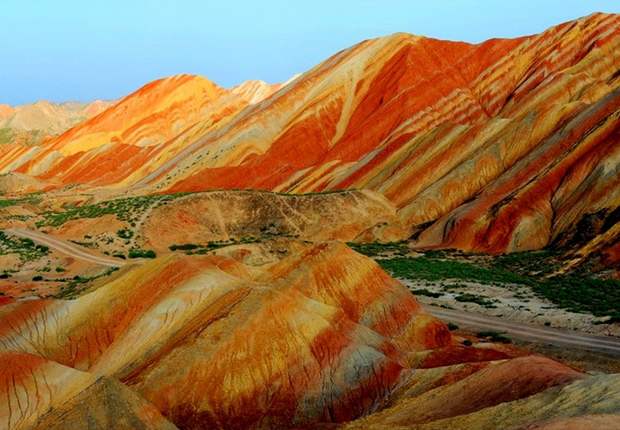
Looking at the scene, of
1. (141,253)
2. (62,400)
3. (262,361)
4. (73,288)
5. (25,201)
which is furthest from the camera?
(25,201)

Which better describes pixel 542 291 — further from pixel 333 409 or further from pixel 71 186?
pixel 71 186

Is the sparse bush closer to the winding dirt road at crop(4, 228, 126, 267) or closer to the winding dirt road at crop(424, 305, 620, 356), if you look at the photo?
the winding dirt road at crop(4, 228, 126, 267)

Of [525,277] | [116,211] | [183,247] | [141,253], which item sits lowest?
[525,277]

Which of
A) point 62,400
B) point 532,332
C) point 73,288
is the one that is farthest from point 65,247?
point 62,400

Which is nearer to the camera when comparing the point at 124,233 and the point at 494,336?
the point at 494,336

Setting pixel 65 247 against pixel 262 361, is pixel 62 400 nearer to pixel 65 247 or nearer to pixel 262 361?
pixel 262 361

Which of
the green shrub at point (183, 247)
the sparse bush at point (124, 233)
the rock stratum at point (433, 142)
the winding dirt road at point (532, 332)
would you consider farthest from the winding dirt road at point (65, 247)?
the rock stratum at point (433, 142)

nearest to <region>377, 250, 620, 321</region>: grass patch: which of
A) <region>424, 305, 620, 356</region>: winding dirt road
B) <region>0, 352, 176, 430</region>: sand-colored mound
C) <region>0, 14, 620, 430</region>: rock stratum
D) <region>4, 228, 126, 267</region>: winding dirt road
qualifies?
<region>424, 305, 620, 356</region>: winding dirt road

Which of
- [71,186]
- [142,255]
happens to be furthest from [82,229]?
[71,186]

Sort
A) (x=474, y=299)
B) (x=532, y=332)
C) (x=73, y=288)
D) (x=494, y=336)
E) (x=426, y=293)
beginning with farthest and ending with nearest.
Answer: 1. (x=426, y=293)
2. (x=474, y=299)
3. (x=73, y=288)
4. (x=532, y=332)
5. (x=494, y=336)
